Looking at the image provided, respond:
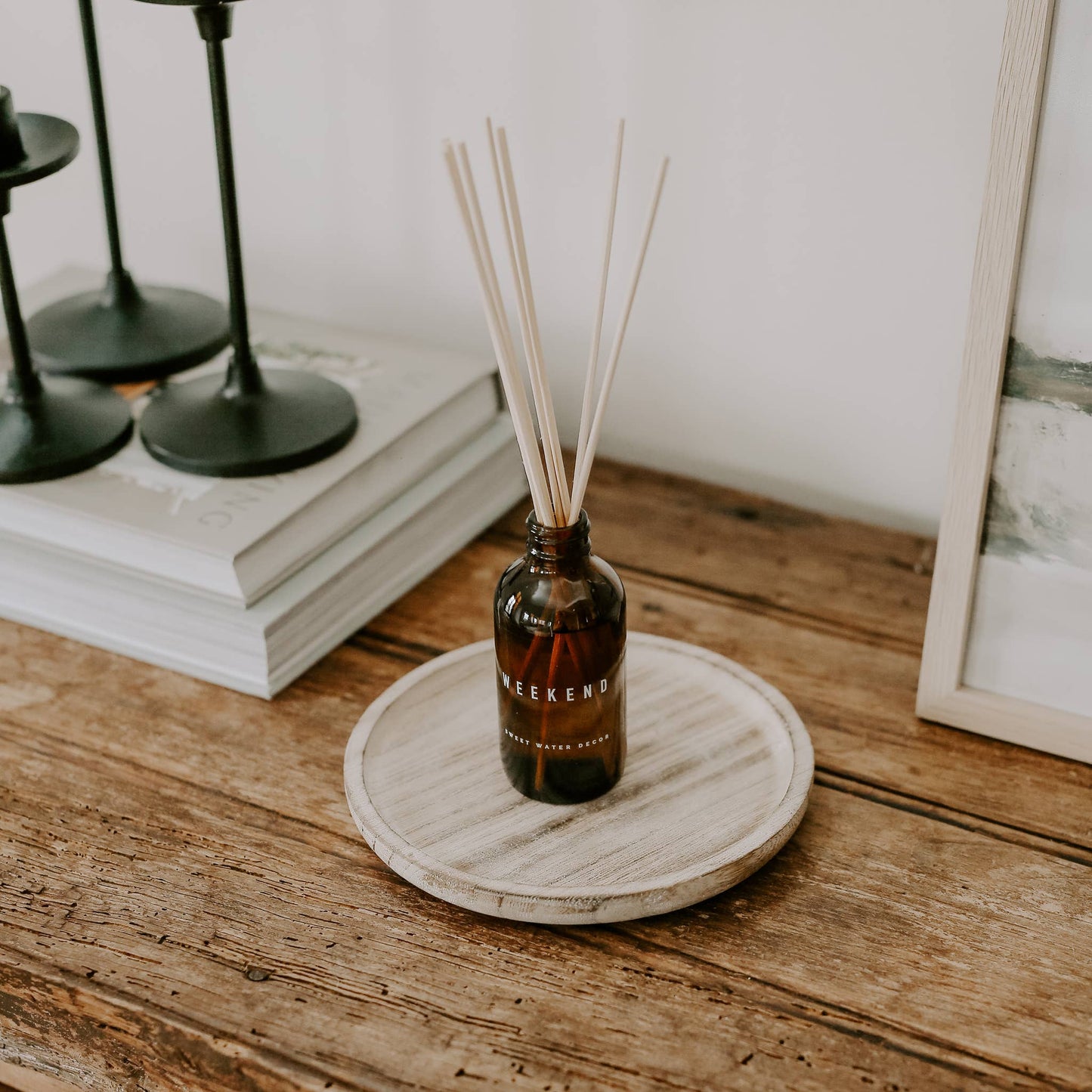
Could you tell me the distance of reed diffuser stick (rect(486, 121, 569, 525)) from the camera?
0.49 metres

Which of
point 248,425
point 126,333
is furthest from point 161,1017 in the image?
point 126,333

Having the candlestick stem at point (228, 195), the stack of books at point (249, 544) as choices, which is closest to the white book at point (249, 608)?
the stack of books at point (249, 544)

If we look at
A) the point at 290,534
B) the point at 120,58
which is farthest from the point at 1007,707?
the point at 120,58

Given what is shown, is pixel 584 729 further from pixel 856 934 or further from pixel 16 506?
pixel 16 506

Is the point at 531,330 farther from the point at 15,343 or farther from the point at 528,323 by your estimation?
the point at 15,343

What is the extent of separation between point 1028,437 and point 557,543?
0.74 ft

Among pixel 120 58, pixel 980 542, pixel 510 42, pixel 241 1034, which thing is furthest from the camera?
pixel 120 58

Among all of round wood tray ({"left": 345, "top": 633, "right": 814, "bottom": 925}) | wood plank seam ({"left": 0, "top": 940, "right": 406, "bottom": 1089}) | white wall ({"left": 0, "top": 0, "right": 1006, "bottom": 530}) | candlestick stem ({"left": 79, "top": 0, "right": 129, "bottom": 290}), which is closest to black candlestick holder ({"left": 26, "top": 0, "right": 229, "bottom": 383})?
candlestick stem ({"left": 79, "top": 0, "right": 129, "bottom": 290})

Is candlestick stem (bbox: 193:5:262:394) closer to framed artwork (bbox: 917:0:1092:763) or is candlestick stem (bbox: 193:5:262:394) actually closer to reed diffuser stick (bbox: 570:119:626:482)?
reed diffuser stick (bbox: 570:119:626:482)

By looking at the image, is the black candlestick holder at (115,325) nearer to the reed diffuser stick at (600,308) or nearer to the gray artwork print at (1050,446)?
the reed diffuser stick at (600,308)

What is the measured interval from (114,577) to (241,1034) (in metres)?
0.29

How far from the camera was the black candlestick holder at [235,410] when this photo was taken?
71cm

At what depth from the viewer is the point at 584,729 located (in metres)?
0.59

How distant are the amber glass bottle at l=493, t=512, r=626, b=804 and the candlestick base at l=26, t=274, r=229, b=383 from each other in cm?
36
